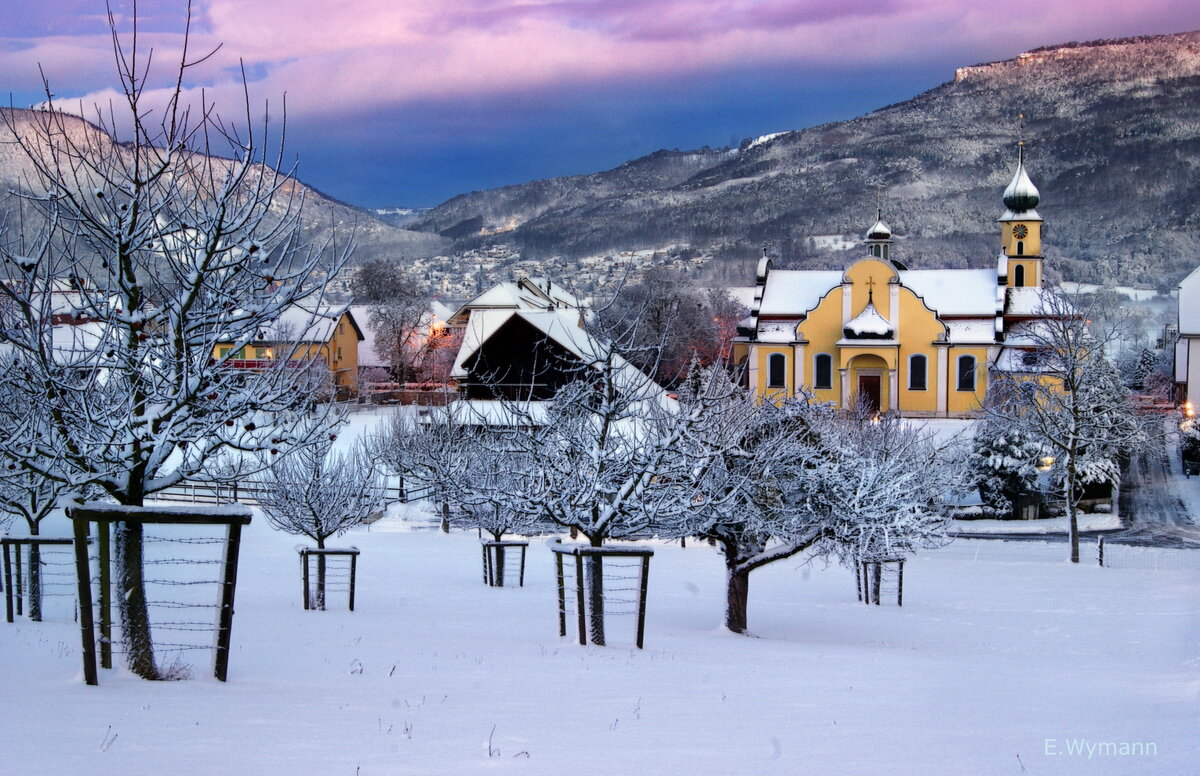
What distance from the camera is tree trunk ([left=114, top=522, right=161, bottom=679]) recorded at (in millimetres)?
9023

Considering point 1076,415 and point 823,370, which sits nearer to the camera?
point 1076,415

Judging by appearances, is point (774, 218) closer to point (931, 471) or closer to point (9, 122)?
point (931, 471)

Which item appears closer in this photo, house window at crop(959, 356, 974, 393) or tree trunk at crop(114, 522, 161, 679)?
tree trunk at crop(114, 522, 161, 679)

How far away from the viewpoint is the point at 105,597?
355 inches

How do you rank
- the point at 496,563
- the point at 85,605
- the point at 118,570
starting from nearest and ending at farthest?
the point at 85,605
the point at 118,570
the point at 496,563

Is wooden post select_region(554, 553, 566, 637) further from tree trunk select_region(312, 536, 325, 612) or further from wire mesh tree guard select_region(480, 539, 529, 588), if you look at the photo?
wire mesh tree guard select_region(480, 539, 529, 588)

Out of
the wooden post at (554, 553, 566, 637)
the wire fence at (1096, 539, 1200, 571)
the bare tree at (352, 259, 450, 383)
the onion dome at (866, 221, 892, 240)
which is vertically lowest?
the wire fence at (1096, 539, 1200, 571)

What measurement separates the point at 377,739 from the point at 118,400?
15.9 feet

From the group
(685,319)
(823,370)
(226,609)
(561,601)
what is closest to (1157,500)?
(823,370)

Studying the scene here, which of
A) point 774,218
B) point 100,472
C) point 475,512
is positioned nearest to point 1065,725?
point 100,472

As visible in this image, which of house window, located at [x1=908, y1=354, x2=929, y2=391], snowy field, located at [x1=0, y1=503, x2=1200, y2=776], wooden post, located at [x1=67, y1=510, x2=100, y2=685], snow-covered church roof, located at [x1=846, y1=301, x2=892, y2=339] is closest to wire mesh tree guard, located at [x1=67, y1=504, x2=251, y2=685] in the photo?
wooden post, located at [x1=67, y1=510, x2=100, y2=685]

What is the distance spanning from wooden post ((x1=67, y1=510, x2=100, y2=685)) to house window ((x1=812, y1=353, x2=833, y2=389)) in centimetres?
5393

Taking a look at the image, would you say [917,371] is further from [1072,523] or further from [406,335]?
[406,335]

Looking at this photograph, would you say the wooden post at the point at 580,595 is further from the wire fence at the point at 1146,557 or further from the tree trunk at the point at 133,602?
the wire fence at the point at 1146,557
